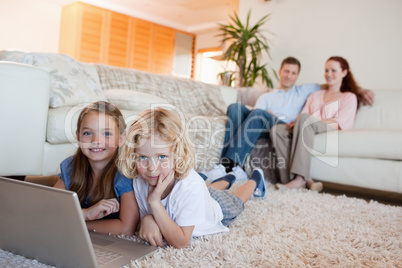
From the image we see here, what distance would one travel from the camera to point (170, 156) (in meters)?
1.02

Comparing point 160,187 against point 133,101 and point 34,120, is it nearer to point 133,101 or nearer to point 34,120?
point 34,120

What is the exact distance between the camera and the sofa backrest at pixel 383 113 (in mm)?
2723

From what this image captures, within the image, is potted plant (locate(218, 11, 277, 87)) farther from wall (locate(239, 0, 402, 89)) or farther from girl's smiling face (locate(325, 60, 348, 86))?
girl's smiling face (locate(325, 60, 348, 86))

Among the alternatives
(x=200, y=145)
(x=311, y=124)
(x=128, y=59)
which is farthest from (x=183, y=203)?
(x=128, y=59)

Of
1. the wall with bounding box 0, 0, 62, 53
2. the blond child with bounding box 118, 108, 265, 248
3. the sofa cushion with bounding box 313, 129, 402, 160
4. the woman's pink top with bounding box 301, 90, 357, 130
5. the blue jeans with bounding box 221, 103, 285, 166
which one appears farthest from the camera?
the wall with bounding box 0, 0, 62, 53

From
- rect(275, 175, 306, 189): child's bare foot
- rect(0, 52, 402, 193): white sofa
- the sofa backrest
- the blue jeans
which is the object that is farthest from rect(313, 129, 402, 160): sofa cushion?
the sofa backrest

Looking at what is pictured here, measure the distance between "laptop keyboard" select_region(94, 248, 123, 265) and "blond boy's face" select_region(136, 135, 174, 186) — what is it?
0.22 meters

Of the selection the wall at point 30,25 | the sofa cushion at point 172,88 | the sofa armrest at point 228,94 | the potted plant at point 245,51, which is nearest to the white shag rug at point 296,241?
the sofa cushion at point 172,88

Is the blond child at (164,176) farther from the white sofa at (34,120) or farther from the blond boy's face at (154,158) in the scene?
the white sofa at (34,120)

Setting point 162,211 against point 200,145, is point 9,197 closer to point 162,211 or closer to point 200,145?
point 162,211

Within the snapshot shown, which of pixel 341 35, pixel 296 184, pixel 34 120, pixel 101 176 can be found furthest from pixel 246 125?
pixel 341 35

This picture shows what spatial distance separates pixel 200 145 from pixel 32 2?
240 inches

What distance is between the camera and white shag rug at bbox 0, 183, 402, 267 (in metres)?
0.95

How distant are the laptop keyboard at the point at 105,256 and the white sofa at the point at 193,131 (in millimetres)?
926
